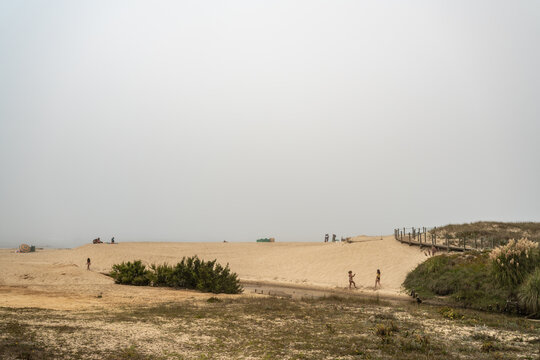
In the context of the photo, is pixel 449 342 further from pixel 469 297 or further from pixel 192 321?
pixel 469 297

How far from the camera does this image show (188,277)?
2938cm

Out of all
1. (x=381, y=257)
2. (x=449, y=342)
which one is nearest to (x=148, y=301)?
(x=449, y=342)

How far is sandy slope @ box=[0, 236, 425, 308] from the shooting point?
78.4 ft

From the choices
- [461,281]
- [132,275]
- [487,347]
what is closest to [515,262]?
[461,281]

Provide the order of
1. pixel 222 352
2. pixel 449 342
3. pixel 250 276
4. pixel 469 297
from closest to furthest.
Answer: pixel 222 352, pixel 449 342, pixel 469 297, pixel 250 276

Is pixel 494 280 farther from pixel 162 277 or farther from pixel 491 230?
pixel 491 230

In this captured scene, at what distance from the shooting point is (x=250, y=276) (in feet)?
146

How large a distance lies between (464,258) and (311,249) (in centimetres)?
2659

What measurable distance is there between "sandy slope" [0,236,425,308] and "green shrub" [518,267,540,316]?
38.8ft

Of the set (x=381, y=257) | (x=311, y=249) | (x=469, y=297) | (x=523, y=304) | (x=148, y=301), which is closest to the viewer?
(x=523, y=304)

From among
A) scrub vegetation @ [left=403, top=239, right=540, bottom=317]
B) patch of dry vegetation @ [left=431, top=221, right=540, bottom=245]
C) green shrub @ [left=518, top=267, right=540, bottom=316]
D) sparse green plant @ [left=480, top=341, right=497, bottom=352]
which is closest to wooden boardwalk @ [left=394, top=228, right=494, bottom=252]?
patch of dry vegetation @ [left=431, top=221, right=540, bottom=245]

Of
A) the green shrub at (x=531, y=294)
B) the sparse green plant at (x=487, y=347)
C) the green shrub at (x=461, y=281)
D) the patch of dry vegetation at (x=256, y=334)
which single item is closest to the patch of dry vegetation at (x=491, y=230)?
the green shrub at (x=461, y=281)

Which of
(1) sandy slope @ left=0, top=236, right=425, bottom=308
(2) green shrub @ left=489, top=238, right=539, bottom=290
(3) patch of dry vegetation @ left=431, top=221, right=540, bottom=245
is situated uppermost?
(3) patch of dry vegetation @ left=431, top=221, right=540, bottom=245

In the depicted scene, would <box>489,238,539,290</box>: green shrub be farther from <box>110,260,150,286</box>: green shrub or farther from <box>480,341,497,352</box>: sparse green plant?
<box>110,260,150,286</box>: green shrub
